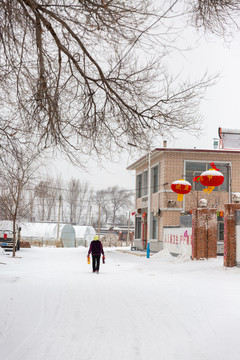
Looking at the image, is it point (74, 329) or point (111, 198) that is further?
point (111, 198)

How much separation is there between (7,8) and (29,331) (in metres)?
5.44

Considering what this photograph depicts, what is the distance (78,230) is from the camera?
59.9 m

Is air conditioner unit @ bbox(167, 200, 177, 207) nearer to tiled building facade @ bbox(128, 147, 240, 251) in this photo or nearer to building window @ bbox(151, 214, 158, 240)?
tiled building facade @ bbox(128, 147, 240, 251)

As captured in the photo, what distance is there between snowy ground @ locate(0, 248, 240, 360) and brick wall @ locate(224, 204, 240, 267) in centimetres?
336

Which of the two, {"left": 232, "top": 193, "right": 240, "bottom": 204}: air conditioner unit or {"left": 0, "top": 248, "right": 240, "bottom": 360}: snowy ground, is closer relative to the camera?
{"left": 0, "top": 248, "right": 240, "bottom": 360}: snowy ground

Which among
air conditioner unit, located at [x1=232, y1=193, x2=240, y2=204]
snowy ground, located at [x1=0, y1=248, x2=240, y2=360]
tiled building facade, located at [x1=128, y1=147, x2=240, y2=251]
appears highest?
tiled building facade, located at [x1=128, y1=147, x2=240, y2=251]

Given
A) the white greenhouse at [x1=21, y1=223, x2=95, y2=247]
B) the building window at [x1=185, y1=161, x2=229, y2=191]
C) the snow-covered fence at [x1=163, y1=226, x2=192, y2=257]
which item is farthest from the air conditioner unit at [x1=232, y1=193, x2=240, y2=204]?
the white greenhouse at [x1=21, y1=223, x2=95, y2=247]

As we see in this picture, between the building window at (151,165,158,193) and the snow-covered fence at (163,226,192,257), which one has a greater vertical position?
the building window at (151,165,158,193)

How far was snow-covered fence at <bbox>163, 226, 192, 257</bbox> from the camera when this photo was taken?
887 inches

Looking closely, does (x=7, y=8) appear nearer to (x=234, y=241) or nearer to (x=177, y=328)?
(x=177, y=328)

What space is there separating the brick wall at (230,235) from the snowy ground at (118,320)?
11.0 feet

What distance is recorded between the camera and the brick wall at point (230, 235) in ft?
56.9

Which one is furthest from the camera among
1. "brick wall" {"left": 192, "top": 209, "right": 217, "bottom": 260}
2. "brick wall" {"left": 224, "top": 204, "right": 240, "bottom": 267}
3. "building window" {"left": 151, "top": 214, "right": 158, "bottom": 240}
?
"building window" {"left": 151, "top": 214, "right": 158, "bottom": 240}

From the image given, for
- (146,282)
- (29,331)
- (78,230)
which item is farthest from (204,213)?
(78,230)
